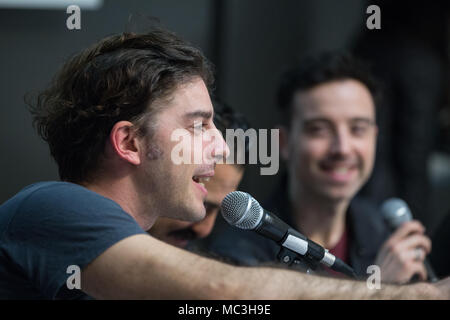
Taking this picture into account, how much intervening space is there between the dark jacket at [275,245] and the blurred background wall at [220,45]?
0.61ft

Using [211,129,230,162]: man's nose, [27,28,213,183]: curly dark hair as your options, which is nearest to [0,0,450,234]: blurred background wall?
[27,28,213,183]: curly dark hair

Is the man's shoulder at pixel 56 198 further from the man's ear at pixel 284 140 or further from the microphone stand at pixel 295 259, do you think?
the man's ear at pixel 284 140

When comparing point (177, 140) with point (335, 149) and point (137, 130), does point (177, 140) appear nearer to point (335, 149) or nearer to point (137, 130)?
point (137, 130)

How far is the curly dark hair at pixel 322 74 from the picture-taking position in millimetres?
2474

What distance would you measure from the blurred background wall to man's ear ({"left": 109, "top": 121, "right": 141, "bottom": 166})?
27cm

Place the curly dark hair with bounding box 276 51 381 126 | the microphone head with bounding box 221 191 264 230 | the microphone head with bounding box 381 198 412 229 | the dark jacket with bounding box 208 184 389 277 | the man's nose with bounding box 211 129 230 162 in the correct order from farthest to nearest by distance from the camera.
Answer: the curly dark hair with bounding box 276 51 381 126 → the microphone head with bounding box 381 198 412 229 → the dark jacket with bounding box 208 184 389 277 → the man's nose with bounding box 211 129 230 162 → the microphone head with bounding box 221 191 264 230

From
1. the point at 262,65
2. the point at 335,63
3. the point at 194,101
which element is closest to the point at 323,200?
the point at 335,63

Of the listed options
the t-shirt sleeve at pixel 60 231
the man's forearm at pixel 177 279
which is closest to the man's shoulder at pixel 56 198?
the t-shirt sleeve at pixel 60 231

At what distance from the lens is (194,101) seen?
1.46 meters

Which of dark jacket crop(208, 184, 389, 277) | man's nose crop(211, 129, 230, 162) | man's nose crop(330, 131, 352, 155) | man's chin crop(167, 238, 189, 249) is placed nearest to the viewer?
man's nose crop(211, 129, 230, 162)

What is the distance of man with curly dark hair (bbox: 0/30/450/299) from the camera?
1.18 m

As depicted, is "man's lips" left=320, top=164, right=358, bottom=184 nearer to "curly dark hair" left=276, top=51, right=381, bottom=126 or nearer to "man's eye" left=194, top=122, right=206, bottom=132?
"curly dark hair" left=276, top=51, right=381, bottom=126
